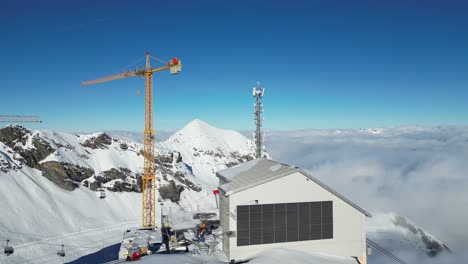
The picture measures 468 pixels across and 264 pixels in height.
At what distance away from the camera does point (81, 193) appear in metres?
67.9

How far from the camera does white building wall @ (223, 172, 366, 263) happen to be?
2373 cm

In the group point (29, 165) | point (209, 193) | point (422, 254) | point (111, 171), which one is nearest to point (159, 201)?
point (111, 171)

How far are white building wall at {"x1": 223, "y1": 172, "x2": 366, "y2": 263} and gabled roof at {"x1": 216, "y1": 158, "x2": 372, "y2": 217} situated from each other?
327mm

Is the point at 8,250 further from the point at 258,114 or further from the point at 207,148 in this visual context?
the point at 207,148

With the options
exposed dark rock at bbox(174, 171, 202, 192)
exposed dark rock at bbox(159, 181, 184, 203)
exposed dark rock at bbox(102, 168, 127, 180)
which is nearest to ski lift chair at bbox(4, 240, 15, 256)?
exposed dark rock at bbox(102, 168, 127, 180)

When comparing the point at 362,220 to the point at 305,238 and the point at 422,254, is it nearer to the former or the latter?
the point at 305,238

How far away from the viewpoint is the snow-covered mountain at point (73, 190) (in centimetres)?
4934

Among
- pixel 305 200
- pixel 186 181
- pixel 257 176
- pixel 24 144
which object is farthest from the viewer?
pixel 186 181

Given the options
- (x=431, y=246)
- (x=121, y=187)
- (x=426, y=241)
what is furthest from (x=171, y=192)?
(x=431, y=246)

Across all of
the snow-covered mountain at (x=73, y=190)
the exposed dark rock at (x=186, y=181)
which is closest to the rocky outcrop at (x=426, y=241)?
the snow-covered mountain at (x=73, y=190)

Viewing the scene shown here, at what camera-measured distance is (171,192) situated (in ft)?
271

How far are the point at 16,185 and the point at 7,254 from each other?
23.5 meters

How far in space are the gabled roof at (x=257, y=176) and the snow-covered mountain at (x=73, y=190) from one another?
29698mm

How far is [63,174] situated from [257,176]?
58.1 m
